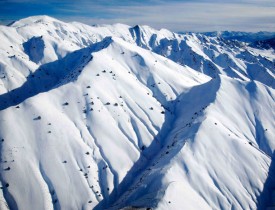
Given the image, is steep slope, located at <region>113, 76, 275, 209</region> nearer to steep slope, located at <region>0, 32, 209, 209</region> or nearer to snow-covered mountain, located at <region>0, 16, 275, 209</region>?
snow-covered mountain, located at <region>0, 16, 275, 209</region>

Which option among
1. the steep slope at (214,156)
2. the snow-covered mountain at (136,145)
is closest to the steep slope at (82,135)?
the snow-covered mountain at (136,145)

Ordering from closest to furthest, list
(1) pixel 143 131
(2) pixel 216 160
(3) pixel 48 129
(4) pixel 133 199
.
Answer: (4) pixel 133 199
(2) pixel 216 160
(3) pixel 48 129
(1) pixel 143 131

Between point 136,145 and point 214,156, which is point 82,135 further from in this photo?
point 214,156

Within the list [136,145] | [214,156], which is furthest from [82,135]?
[214,156]

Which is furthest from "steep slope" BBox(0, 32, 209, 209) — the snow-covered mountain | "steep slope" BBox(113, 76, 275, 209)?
"steep slope" BBox(113, 76, 275, 209)

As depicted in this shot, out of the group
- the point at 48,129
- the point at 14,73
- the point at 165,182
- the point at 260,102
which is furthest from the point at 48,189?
the point at 14,73

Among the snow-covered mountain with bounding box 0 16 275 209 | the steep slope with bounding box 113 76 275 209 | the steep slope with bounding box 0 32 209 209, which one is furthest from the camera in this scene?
the steep slope with bounding box 0 32 209 209

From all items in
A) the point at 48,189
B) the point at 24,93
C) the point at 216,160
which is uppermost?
the point at 216,160

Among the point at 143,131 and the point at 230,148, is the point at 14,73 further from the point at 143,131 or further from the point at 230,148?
the point at 230,148
